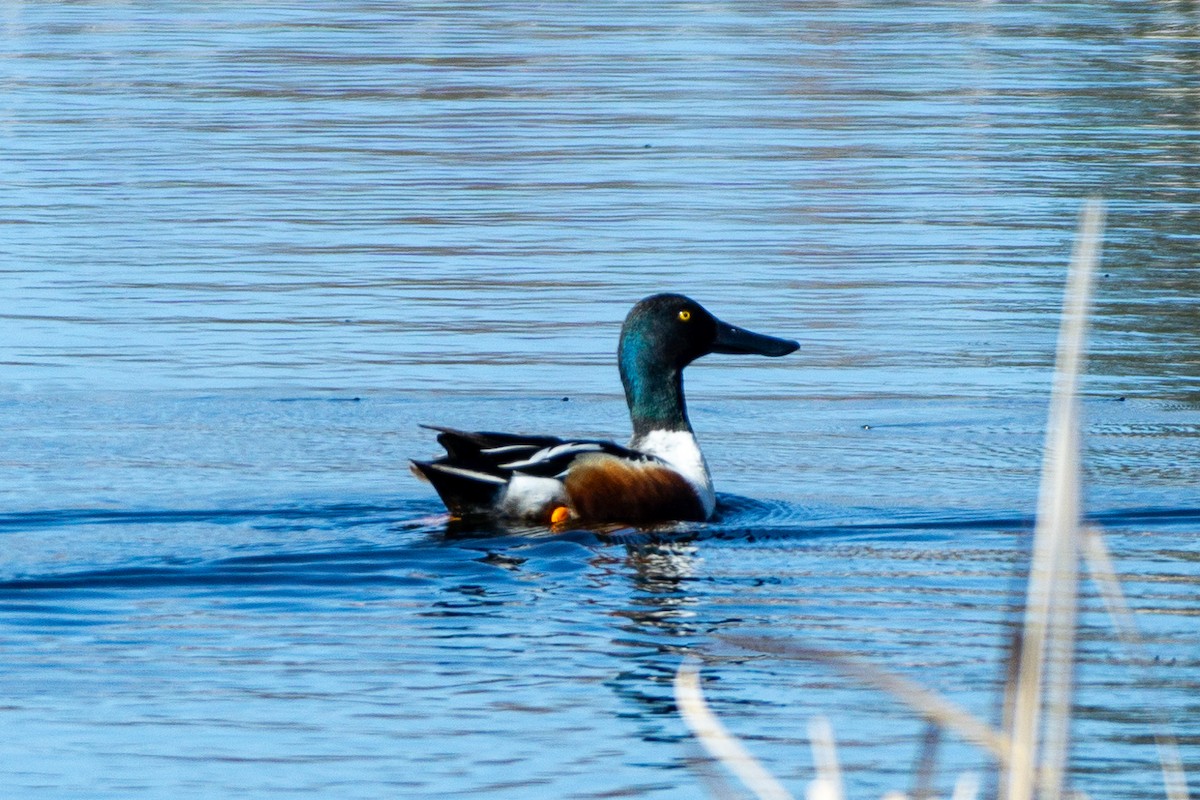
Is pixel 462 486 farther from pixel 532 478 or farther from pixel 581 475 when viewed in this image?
pixel 581 475

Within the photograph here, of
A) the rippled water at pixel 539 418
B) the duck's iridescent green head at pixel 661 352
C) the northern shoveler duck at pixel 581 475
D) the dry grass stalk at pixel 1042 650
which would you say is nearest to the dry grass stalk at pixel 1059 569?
the dry grass stalk at pixel 1042 650

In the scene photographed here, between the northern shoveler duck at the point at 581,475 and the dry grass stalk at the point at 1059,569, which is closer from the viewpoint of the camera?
the dry grass stalk at the point at 1059,569

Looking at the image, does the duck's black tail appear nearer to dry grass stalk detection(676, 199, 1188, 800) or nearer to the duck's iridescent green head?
the duck's iridescent green head

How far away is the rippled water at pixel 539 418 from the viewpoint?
5.59 meters

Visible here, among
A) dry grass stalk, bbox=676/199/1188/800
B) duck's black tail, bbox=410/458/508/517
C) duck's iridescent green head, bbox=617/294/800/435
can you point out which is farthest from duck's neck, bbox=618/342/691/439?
dry grass stalk, bbox=676/199/1188/800

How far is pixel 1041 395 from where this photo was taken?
10.7 meters

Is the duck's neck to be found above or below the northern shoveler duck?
above

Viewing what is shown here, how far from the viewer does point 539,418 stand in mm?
10180

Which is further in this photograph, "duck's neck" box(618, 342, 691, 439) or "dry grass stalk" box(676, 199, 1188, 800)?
"duck's neck" box(618, 342, 691, 439)

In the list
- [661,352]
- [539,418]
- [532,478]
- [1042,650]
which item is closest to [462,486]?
[532,478]

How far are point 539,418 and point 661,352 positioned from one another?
153cm

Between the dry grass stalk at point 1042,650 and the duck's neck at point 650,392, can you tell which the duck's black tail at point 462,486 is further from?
the dry grass stalk at point 1042,650

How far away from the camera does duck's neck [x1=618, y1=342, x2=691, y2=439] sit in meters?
8.65

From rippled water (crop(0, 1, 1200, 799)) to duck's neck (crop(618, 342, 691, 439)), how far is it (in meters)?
0.46
